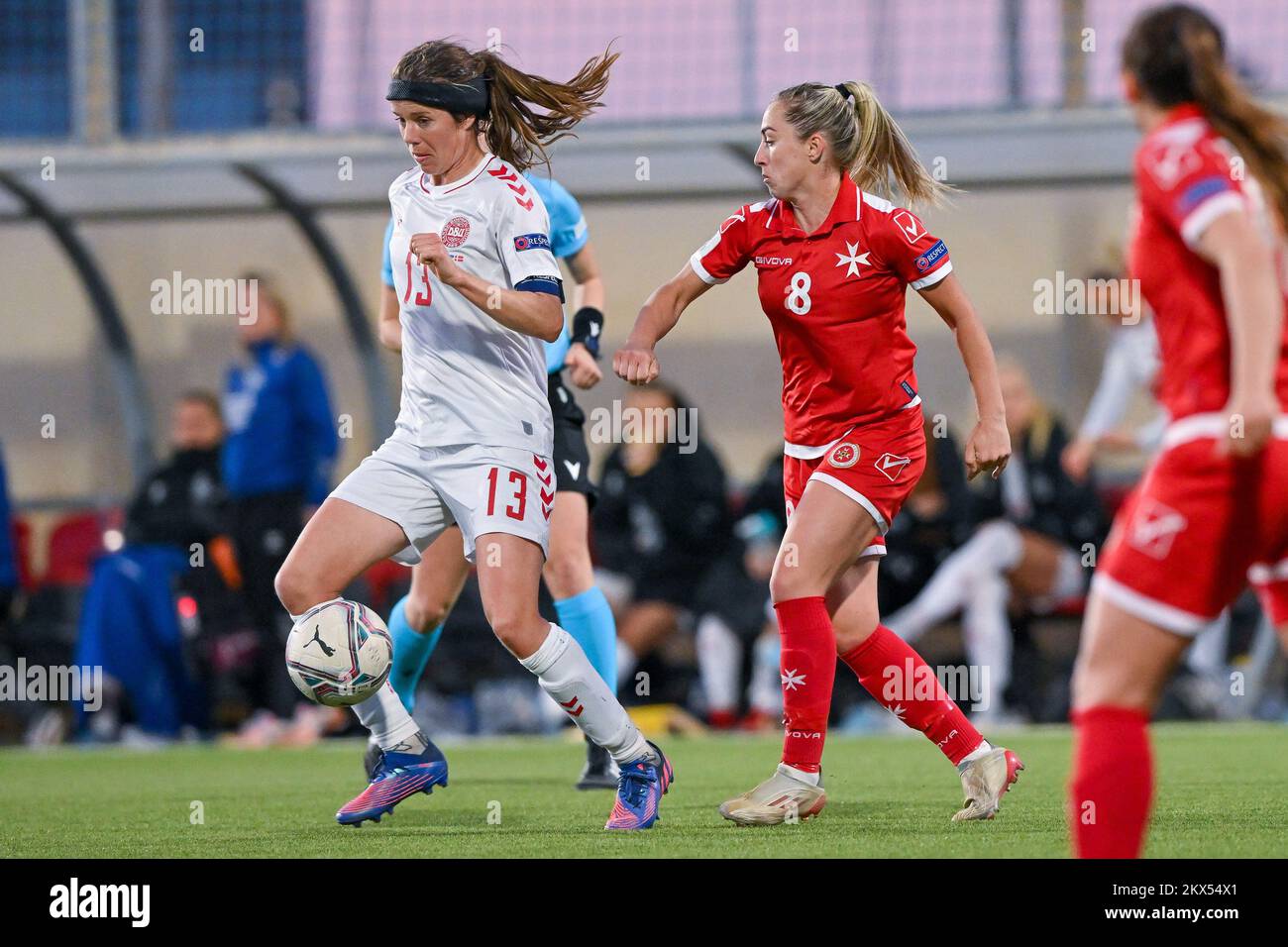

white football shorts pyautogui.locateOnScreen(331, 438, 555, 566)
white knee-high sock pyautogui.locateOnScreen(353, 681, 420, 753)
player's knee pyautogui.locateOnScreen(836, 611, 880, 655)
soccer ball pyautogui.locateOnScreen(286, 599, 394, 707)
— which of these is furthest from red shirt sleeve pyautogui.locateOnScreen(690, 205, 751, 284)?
white knee-high sock pyautogui.locateOnScreen(353, 681, 420, 753)

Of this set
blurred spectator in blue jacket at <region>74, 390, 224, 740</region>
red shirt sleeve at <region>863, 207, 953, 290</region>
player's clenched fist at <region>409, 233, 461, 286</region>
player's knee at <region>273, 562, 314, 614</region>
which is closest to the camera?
player's clenched fist at <region>409, 233, 461, 286</region>

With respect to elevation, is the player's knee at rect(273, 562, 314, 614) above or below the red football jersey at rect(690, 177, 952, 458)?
below

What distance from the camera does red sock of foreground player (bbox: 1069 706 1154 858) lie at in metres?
3.12

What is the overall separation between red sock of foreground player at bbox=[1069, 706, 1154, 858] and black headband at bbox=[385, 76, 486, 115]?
8.15 ft

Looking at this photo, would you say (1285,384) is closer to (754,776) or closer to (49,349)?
(754,776)

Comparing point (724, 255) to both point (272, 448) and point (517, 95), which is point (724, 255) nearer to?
point (517, 95)

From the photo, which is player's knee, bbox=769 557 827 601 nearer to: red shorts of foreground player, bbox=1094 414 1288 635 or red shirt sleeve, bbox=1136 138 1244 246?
red shorts of foreground player, bbox=1094 414 1288 635

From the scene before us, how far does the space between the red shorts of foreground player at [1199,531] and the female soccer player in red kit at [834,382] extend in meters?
1.67

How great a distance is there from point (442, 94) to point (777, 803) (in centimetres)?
211

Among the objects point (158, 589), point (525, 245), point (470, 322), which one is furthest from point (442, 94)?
point (158, 589)

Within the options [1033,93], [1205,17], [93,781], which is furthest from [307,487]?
[1205,17]

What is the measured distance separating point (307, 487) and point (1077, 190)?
204 inches
